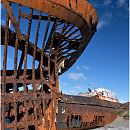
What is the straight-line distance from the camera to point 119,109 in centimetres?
2066

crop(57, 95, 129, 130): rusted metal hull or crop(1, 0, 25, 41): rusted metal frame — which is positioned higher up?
crop(1, 0, 25, 41): rusted metal frame

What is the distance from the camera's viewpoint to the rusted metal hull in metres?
9.36

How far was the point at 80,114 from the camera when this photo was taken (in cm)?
1091

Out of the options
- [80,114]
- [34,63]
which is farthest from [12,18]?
[80,114]

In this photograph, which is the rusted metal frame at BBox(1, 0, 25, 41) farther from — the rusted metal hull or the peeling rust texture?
the rusted metal hull

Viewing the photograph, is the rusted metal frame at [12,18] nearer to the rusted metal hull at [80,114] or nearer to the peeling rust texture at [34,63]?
the peeling rust texture at [34,63]

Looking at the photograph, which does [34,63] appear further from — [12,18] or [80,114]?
[80,114]

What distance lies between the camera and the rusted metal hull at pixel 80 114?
9359 mm

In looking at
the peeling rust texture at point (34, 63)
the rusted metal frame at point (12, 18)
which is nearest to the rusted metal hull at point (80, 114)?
the peeling rust texture at point (34, 63)

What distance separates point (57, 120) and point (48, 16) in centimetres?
594

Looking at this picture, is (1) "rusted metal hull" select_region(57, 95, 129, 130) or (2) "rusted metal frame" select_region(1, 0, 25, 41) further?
(1) "rusted metal hull" select_region(57, 95, 129, 130)

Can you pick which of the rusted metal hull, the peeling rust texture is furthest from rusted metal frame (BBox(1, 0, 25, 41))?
the rusted metal hull

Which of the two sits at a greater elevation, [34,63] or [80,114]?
[34,63]

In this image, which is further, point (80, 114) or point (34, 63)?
point (80, 114)
